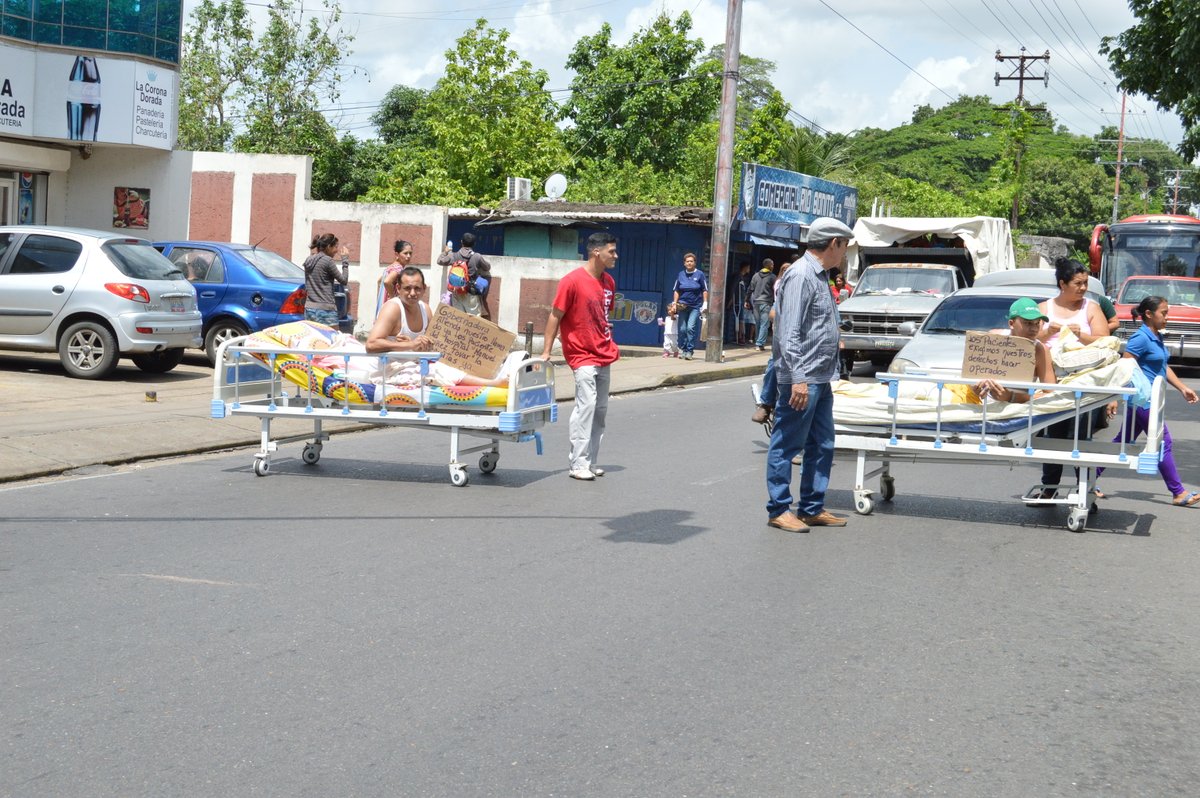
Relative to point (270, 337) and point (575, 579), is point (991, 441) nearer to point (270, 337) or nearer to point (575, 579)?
point (575, 579)

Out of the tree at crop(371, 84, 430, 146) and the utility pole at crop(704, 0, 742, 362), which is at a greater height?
the tree at crop(371, 84, 430, 146)

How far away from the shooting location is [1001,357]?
8.79 metres

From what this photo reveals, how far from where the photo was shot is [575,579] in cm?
687

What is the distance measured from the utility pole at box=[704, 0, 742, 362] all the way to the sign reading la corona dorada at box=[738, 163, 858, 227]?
318 centimetres

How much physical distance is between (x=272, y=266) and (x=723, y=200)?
28.6 feet

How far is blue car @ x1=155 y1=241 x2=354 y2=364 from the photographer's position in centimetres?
1728

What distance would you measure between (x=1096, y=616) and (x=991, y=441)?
2.55m

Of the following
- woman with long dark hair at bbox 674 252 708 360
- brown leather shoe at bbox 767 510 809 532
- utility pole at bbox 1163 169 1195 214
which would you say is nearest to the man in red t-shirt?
brown leather shoe at bbox 767 510 809 532

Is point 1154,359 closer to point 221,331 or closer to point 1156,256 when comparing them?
point 221,331

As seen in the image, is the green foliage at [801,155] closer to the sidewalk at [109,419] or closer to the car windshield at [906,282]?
the car windshield at [906,282]

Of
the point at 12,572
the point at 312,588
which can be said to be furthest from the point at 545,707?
the point at 12,572

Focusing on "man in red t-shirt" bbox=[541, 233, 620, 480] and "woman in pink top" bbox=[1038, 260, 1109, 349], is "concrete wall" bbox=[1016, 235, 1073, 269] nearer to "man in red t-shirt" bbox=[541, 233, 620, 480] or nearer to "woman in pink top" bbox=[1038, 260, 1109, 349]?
"woman in pink top" bbox=[1038, 260, 1109, 349]

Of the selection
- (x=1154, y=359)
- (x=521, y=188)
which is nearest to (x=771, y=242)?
(x=521, y=188)

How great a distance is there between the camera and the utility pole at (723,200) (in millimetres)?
23312
